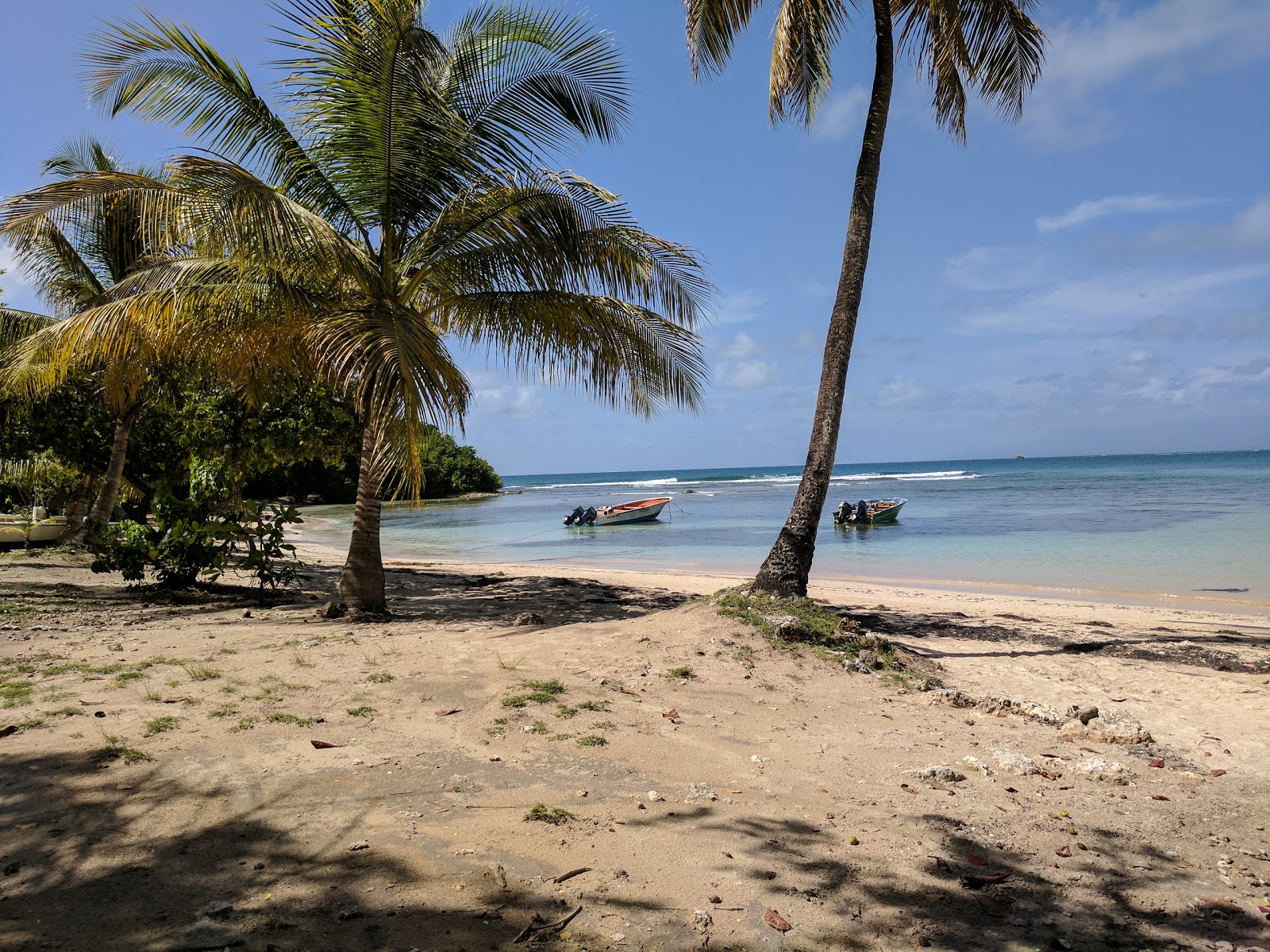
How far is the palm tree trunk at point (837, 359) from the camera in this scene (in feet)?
25.5

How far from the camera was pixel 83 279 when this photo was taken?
13.8 meters

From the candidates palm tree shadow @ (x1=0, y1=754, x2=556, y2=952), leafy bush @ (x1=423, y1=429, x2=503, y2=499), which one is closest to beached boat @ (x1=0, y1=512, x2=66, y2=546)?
palm tree shadow @ (x1=0, y1=754, x2=556, y2=952)

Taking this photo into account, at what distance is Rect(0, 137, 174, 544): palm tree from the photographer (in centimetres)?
723

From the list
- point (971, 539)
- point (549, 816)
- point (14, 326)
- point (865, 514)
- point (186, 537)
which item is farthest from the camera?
point (865, 514)

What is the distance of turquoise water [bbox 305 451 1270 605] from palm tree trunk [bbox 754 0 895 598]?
822 centimetres

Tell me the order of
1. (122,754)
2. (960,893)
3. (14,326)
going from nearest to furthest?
(960,893)
(122,754)
(14,326)


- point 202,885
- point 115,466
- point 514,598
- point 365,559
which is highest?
point 115,466

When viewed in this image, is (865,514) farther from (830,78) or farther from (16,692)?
(16,692)

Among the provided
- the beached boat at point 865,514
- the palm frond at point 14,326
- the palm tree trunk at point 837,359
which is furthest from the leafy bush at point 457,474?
the palm tree trunk at point 837,359

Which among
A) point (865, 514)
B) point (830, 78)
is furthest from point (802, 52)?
point (865, 514)

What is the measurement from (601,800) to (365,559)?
5.47m

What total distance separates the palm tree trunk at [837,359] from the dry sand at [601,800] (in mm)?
1164

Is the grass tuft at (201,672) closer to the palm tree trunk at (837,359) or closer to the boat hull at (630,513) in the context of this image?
the palm tree trunk at (837,359)

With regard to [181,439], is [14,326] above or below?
above
